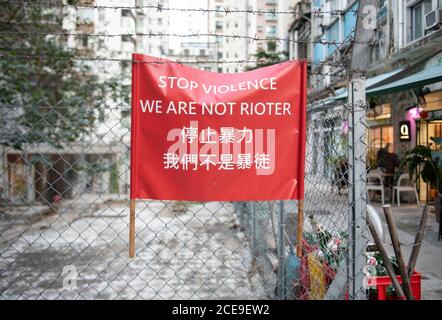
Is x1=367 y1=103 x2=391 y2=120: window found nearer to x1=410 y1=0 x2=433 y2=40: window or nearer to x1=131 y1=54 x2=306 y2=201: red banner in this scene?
x1=410 y1=0 x2=433 y2=40: window

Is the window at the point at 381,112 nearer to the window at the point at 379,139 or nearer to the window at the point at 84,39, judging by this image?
the window at the point at 379,139

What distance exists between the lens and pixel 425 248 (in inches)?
225

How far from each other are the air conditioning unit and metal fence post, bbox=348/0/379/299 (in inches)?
303

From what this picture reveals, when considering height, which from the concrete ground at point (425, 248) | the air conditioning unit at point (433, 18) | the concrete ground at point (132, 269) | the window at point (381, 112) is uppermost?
the air conditioning unit at point (433, 18)

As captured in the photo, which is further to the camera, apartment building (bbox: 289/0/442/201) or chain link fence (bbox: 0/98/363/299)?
apartment building (bbox: 289/0/442/201)

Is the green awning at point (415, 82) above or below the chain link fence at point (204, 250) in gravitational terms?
above

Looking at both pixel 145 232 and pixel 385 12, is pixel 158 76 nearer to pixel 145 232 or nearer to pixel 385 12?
pixel 145 232

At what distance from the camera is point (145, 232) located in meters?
8.91

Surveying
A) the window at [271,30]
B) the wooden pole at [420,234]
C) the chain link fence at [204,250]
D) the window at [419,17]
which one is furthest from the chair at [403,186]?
the window at [271,30]

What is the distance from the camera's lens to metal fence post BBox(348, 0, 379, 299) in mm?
2111

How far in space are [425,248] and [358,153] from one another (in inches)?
174

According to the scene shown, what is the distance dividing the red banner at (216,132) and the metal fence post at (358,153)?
0.28 meters

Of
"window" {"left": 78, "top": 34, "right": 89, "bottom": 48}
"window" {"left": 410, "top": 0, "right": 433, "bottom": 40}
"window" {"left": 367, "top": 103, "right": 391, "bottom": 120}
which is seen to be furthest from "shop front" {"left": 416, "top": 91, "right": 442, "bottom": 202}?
"window" {"left": 78, "top": 34, "right": 89, "bottom": 48}

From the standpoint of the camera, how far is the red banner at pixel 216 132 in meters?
2.11
